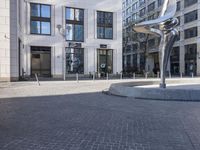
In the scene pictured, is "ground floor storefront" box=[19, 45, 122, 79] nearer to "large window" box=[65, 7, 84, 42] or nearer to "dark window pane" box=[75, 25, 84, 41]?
"dark window pane" box=[75, 25, 84, 41]

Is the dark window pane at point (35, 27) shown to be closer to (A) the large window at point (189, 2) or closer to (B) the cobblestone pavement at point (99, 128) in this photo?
(B) the cobblestone pavement at point (99, 128)

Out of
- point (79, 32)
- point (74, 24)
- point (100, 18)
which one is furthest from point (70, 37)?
point (100, 18)

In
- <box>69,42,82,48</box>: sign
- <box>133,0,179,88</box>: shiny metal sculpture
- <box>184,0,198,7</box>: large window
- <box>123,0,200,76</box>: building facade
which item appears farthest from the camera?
<box>184,0,198,7</box>: large window

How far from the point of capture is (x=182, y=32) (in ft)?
181

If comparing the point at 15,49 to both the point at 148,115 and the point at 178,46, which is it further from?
the point at 178,46

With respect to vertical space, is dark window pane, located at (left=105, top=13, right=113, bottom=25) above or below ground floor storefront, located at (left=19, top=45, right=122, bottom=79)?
above

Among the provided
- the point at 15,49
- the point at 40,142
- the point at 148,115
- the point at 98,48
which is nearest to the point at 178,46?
the point at 98,48

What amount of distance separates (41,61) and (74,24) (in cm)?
803

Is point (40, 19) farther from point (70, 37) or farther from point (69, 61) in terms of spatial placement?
point (69, 61)

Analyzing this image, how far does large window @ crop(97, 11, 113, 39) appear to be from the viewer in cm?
4032

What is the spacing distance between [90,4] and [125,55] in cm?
4303

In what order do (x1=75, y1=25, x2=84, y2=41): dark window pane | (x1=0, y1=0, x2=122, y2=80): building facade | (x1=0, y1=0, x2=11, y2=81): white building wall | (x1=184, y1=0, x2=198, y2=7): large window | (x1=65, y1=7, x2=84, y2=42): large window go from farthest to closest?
(x1=184, y1=0, x2=198, y2=7): large window < (x1=75, y1=25, x2=84, y2=41): dark window pane < (x1=65, y1=7, x2=84, y2=42): large window < (x1=0, y1=0, x2=122, y2=80): building facade < (x1=0, y1=0, x2=11, y2=81): white building wall

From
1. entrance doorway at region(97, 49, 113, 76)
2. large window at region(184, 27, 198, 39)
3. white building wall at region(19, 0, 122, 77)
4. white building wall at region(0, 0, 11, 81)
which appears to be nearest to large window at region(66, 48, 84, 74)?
white building wall at region(19, 0, 122, 77)

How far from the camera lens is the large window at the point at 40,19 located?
120 ft
